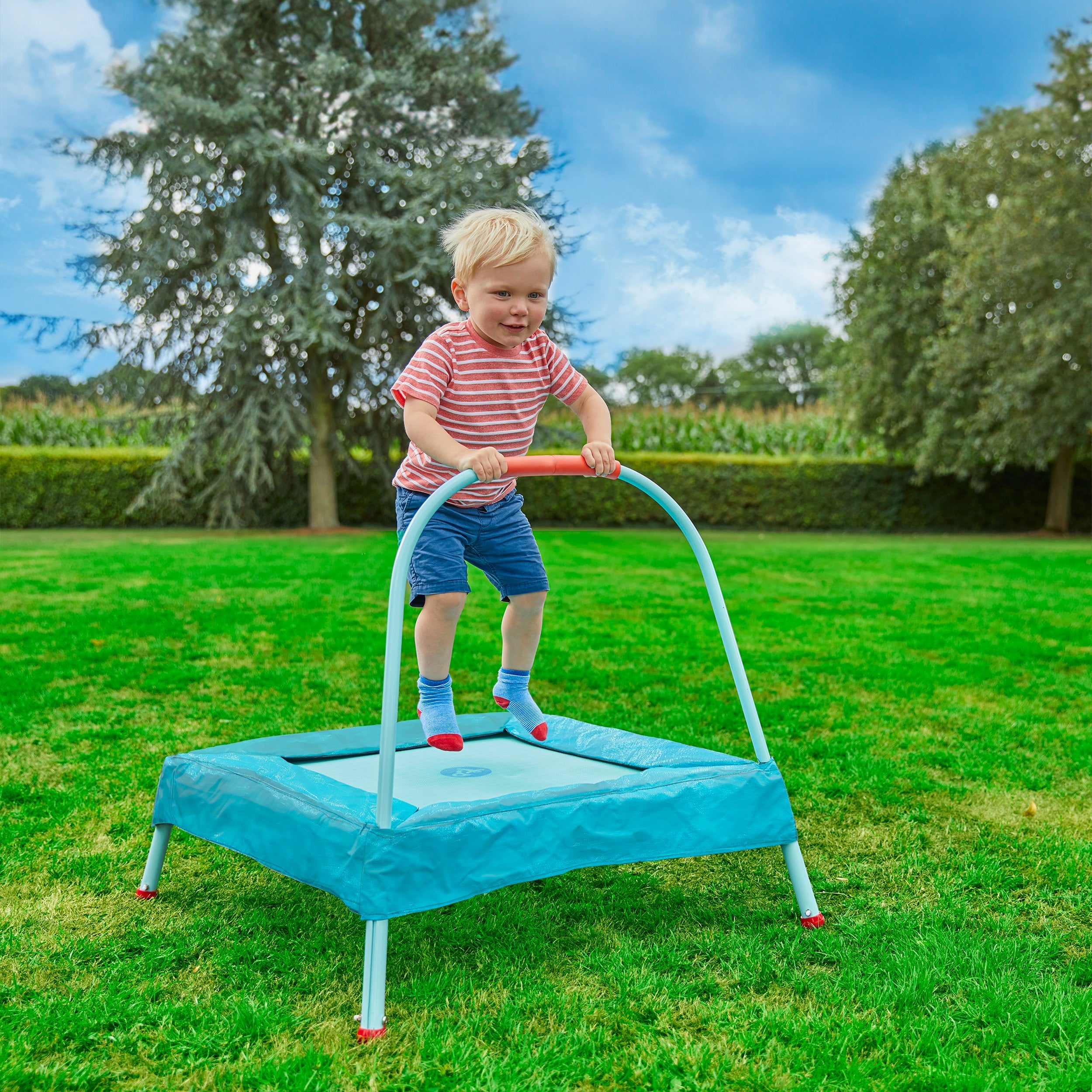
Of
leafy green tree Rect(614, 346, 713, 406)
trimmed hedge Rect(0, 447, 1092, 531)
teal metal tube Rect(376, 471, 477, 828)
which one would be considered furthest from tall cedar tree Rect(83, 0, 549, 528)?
leafy green tree Rect(614, 346, 713, 406)

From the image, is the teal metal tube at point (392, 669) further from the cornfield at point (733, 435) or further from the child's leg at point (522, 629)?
the cornfield at point (733, 435)

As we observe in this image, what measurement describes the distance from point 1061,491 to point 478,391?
62.5ft

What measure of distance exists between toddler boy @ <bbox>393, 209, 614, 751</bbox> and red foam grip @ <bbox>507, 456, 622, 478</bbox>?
0.03m

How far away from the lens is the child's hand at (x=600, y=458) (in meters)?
2.53

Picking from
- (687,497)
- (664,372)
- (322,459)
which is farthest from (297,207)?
(664,372)

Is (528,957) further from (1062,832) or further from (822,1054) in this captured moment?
(1062,832)

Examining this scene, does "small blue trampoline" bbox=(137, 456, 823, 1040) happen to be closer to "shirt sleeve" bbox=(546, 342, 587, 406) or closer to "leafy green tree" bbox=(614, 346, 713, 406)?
"shirt sleeve" bbox=(546, 342, 587, 406)

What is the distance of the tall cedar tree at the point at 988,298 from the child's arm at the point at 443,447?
1530 centimetres

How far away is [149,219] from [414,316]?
4.11m

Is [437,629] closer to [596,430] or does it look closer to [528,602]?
[528,602]

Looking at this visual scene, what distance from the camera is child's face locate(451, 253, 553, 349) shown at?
2.61 metres

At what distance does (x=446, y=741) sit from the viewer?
288cm

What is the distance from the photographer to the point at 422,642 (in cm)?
287

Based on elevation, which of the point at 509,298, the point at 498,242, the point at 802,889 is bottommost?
the point at 802,889
